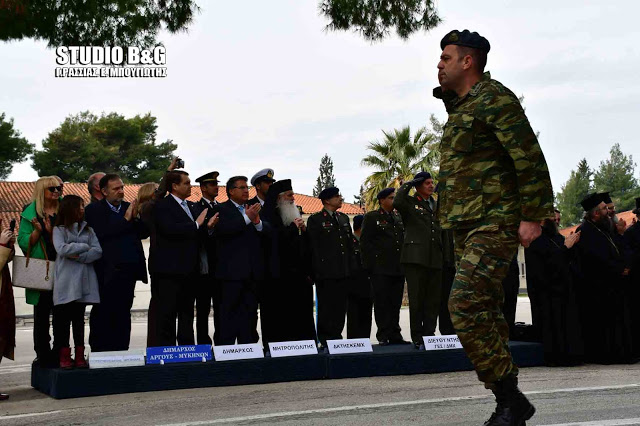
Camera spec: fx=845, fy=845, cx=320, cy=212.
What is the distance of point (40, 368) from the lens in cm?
779

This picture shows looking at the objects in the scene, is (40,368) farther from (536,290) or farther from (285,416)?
(536,290)

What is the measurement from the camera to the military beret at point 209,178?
947cm

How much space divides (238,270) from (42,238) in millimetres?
1951

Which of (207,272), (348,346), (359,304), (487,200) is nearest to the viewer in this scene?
(487,200)

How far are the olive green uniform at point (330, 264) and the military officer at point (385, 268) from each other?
13.8 inches

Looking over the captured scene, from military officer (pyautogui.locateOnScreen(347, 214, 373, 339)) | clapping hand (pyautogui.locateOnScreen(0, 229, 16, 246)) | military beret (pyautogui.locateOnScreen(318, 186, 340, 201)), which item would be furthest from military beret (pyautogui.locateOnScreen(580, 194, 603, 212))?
clapping hand (pyautogui.locateOnScreen(0, 229, 16, 246))

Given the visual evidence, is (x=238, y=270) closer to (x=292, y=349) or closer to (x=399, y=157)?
(x=292, y=349)

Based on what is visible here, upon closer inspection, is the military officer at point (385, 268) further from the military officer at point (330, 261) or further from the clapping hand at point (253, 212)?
the clapping hand at point (253, 212)

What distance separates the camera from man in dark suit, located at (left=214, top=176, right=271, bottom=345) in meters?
8.68

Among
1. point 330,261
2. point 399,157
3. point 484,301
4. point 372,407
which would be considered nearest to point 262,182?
point 330,261

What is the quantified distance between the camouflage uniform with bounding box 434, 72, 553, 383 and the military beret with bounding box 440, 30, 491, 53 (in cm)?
20

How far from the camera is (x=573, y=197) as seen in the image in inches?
4119

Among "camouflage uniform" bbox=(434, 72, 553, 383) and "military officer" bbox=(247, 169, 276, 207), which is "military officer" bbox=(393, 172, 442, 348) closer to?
"military officer" bbox=(247, 169, 276, 207)

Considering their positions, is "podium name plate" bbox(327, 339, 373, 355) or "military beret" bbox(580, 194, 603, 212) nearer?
"podium name plate" bbox(327, 339, 373, 355)
